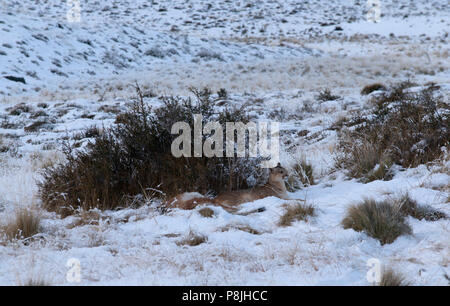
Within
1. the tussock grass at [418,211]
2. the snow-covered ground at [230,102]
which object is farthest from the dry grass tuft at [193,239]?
the tussock grass at [418,211]

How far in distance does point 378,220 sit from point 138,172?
2633 millimetres

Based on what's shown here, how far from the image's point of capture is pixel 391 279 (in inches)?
88.4

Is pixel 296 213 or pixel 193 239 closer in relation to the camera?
pixel 193 239

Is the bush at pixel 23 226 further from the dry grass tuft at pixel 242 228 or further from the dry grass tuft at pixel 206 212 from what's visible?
the dry grass tuft at pixel 242 228

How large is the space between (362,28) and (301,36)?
602 cm

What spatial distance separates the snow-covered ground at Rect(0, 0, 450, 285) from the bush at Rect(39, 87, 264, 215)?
31 centimetres

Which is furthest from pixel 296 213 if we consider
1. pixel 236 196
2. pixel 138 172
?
pixel 138 172

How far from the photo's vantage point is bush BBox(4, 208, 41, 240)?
130 inches

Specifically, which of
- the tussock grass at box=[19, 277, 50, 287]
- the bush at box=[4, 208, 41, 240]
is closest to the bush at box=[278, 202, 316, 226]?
the tussock grass at box=[19, 277, 50, 287]

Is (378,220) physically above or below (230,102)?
above

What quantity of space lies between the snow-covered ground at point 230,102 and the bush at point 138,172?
306 millimetres

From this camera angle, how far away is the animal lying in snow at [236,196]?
402 cm

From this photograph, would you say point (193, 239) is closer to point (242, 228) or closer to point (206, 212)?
point (242, 228)
